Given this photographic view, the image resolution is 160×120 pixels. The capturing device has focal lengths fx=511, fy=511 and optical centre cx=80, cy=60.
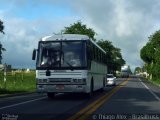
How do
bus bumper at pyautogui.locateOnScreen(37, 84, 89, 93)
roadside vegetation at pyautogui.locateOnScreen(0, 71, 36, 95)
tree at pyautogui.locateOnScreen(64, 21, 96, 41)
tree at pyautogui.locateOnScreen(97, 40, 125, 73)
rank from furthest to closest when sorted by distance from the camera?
tree at pyautogui.locateOnScreen(97, 40, 125, 73), tree at pyautogui.locateOnScreen(64, 21, 96, 41), roadside vegetation at pyautogui.locateOnScreen(0, 71, 36, 95), bus bumper at pyautogui.locateOnScreen(37, 84, 89, 93)

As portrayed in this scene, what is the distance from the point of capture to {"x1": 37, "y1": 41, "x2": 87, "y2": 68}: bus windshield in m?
26.8

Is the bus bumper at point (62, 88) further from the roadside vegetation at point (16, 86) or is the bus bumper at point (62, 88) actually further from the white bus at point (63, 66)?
the roadside vegetation at point (16, 86)

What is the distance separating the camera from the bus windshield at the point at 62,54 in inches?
1055

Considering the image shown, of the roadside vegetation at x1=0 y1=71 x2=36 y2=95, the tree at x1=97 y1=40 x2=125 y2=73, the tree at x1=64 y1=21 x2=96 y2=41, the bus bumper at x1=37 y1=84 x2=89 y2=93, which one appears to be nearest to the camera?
the bus bumper at x1=37 y1=84 x2=89 y2=93

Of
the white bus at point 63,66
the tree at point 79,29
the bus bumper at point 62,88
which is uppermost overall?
the tree at point 79,29

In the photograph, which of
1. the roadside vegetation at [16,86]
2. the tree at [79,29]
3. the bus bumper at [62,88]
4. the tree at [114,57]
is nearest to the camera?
the bus bumper at [62,88]

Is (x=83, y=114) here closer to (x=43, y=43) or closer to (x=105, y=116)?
(x=105, y=116)

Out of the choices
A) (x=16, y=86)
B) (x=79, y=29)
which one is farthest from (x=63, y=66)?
(x=79, y=29)

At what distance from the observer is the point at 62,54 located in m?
26.9

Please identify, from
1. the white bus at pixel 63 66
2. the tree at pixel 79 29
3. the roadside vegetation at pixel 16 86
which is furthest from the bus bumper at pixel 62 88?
the tree at pixel 79 29

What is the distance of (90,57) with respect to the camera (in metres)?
27.9

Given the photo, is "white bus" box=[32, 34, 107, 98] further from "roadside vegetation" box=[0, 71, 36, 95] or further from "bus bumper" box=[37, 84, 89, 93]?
"roadside vegetation" box=[0, 71, 36, 95]

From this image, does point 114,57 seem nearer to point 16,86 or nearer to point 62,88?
point 16,86

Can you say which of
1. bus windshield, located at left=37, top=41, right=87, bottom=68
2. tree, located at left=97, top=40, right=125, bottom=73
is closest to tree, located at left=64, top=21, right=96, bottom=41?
bus windshield, located at left=37, top=41, right=87, bottom=68
